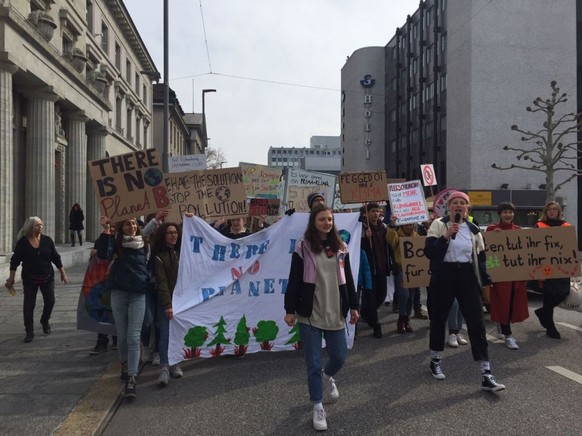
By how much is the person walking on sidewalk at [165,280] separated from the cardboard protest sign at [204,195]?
1.49 meters

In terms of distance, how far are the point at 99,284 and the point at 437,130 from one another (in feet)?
130

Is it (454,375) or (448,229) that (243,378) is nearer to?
(454,375)

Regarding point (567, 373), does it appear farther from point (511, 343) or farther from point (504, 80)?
point (504, 80)

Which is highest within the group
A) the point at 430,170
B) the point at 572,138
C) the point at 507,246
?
the point at 572,138

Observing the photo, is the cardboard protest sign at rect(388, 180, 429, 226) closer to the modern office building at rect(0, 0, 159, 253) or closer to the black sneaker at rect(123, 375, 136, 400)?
the black sneaker at rect(123, 375, 136, 400)

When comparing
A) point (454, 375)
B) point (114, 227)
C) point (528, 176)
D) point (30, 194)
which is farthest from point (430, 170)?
point (528, 176)

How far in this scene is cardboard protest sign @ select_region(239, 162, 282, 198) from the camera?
10805 mm


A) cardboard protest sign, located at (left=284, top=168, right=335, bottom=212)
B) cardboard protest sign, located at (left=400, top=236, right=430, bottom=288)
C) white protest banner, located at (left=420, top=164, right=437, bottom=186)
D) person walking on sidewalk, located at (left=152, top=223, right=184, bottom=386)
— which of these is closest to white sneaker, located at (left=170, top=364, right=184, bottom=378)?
person walking on sidewalk, located at (left=152, top=223, right=184, bottom=386)

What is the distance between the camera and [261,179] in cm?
1079

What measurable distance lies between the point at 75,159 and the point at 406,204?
1739cm

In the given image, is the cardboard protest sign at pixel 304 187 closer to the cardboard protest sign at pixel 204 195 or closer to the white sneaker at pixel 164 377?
the cardboard protest sign at pixel 204 195

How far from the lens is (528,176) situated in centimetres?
3559

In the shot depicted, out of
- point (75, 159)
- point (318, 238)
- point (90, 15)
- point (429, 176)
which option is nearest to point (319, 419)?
point (318, 238)

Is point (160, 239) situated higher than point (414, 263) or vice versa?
point (160, 239)
